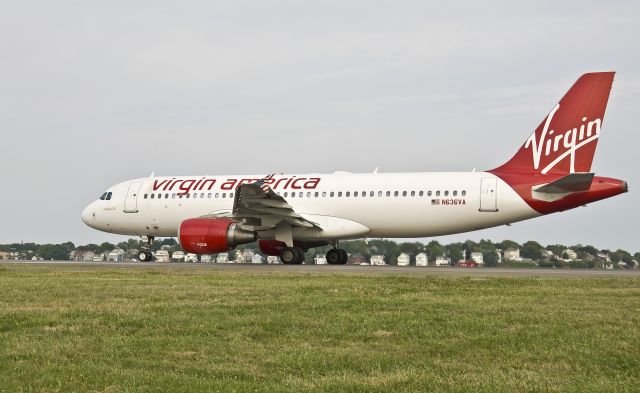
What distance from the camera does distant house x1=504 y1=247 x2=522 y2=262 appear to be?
152 feet

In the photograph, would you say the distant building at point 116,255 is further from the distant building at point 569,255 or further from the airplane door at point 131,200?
the distant building at point 569,255

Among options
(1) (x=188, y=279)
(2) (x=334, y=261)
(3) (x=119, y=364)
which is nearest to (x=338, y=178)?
(2) (x=334, y=261)

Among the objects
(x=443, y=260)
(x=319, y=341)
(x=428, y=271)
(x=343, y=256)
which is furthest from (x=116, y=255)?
(x=319, y=341)

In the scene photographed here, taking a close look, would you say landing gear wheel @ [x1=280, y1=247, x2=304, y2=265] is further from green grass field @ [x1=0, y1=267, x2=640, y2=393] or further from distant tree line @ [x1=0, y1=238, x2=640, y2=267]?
green grass field @ [x1=0, y1=267, x2=640, y2=393]

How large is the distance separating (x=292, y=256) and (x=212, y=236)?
12.4 feet

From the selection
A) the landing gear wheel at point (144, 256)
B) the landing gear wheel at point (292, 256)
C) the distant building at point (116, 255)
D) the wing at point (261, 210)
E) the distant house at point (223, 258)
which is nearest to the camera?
the wing at point (261, 210)

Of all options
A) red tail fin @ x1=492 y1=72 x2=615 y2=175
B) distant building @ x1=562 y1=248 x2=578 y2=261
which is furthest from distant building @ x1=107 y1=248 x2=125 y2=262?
red tail fin @ x1=492 y1=72 x2=615 y2=175

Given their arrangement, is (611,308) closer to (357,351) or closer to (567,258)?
(357,351)

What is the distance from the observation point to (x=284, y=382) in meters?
7.99

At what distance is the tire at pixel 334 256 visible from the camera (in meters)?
36.1

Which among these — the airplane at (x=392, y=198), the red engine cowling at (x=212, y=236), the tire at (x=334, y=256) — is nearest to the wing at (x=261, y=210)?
the airplane at (x=392, y=198)

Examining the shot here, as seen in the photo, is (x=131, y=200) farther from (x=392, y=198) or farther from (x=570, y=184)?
(x=570, y=184)

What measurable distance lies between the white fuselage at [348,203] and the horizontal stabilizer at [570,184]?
1258 mm

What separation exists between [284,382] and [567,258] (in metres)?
40.8
